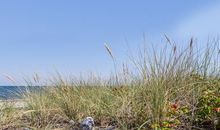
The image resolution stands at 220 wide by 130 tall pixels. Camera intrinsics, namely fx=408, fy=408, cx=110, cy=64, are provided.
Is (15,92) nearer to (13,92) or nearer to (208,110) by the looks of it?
(13,92)

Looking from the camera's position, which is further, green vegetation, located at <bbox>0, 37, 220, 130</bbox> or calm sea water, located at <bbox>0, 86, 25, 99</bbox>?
calm sea water, located at <bbox>0, 86, 25, 99</bbox>

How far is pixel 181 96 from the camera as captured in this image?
16.3ft

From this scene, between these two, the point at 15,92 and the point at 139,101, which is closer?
the point at 139,101

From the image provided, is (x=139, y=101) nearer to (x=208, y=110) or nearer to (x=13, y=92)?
(x=208, y=110)

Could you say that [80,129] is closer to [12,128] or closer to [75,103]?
[75,103]

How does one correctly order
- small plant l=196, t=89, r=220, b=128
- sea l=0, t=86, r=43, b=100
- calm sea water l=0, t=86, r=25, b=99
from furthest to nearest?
calm sea water l=0, t=86, r=25, b=99
sea l=0, t=86, r=43, b=100
small plant l=196, t=89, r=220, b=128

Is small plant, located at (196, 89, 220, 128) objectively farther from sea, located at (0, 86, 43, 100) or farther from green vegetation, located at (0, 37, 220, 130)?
sea, located at (0, 86, 43, 100)

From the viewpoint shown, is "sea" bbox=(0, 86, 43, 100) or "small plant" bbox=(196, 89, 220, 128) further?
"sea" bbox=(0, 86, 43, 100)

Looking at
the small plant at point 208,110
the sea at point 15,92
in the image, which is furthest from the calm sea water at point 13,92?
the small plant at point 208,110

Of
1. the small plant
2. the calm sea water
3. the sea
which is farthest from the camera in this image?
the calm sea water

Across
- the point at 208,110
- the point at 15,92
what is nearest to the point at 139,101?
the point at 208,110

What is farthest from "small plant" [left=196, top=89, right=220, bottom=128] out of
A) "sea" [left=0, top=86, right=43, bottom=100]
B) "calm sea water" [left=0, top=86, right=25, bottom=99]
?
"calm sea water" [left=0, top=86, right=25, bottom=99]

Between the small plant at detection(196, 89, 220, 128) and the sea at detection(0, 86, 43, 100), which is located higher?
the sea at detection(0, 86, 43, 100)

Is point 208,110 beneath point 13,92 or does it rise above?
beneath
